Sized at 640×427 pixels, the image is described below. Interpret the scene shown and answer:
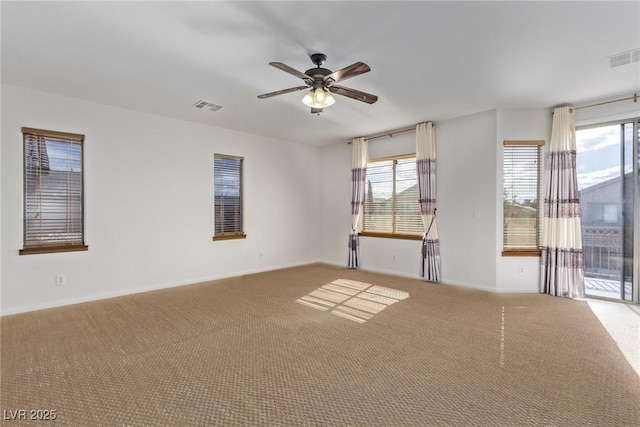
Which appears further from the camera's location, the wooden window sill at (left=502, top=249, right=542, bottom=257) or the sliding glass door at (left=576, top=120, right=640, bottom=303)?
the wooden window sill at (left=502, top=249, right=542, bottom=257)

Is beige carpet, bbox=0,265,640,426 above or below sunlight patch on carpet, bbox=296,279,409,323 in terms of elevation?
below

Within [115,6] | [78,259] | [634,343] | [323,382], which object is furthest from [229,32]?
[634,343]

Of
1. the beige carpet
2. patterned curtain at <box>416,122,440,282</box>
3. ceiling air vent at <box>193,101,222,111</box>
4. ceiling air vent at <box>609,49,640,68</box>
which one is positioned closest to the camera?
the beige carpet

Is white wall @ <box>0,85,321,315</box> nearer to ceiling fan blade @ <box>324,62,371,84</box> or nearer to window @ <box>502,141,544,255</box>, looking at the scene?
ceiling fan blade @ <box>324,62,371,84</box>

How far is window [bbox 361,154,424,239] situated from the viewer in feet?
19.9

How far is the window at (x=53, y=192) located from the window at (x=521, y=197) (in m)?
6.31

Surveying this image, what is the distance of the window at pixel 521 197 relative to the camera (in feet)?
16.5

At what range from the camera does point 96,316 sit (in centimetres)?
384

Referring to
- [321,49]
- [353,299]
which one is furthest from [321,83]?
[353,299]

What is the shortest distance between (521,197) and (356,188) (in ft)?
9.81

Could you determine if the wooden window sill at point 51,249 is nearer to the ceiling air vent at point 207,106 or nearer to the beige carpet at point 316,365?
the beige carpet at point 316,365

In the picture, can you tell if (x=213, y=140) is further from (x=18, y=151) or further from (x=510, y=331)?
(x=510, y=331)

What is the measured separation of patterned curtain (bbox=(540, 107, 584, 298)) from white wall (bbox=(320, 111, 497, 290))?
0.77 metres

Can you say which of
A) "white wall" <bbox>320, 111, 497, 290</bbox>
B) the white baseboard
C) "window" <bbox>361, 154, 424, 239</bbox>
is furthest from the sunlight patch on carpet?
the white baseboard
